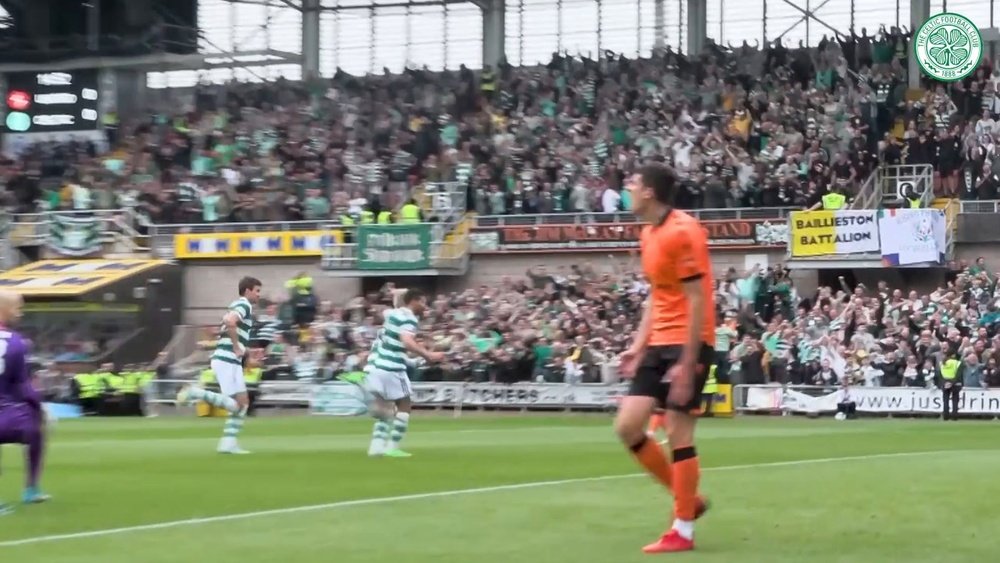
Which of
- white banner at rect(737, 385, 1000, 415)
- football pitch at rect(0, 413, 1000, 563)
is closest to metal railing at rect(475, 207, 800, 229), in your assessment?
white banner at rect(737, 385, 1000, 415)

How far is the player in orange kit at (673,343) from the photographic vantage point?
30.2 ft

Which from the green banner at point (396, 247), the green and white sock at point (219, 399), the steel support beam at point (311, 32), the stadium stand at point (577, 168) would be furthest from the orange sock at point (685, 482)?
the steel support beam at point (311, 32)

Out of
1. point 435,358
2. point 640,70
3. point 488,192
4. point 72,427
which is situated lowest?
point 72,427

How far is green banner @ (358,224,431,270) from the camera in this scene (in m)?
41.9

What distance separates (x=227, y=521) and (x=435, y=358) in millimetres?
6474

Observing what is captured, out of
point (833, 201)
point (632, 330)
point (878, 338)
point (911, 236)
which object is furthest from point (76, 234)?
point (878, 338)

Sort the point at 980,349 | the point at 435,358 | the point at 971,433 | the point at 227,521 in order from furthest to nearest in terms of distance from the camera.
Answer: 1. the point at 980,349
2. the point at 971,433
3. the point at 435,358
4. the point at 227,521

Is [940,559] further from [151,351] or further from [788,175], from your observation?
[151,351]

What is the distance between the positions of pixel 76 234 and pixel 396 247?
31.1ft

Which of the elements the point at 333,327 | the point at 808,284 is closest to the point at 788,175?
the point at 808,284

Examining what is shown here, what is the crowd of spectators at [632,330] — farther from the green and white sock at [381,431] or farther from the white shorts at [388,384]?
the white shorts at [388,384]

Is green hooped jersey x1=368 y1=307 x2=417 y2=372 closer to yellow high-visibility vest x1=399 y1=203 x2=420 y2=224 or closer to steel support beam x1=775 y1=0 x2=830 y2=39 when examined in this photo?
yellow high-visibility vest x1=399 y1=203 x2=420 y2=224

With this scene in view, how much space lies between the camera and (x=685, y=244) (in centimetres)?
927

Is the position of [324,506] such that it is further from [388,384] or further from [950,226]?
[950,226]
